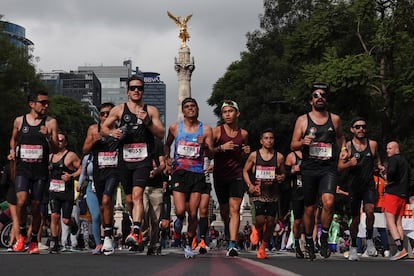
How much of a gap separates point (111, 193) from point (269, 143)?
287 cm

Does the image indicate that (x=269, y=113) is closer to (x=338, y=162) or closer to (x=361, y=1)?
(x=361, y=1)

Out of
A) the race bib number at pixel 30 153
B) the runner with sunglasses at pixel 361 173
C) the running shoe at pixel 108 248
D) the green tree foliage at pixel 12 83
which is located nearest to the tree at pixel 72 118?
the green tree foliage at pixel 12 83

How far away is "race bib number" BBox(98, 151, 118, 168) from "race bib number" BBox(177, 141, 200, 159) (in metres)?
0.85

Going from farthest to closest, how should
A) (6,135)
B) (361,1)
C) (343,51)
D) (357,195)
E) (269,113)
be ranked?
(269,113) → (6,135) → (343,51) → (361,1) → (357,195)

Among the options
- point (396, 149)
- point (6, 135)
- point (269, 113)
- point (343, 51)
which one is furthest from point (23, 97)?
point (396, 149)

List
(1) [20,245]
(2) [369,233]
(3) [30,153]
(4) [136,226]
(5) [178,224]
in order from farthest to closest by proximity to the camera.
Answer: (2) [369,233]
(5) [178,224]
(1) [20,245]
(3) [30,153]
(4) [136,226]

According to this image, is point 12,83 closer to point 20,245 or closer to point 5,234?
point 5,234

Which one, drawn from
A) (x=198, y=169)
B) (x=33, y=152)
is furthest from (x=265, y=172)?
(x=33, y=152)

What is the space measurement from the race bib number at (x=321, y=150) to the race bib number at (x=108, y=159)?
8.55 feet

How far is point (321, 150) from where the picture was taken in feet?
38.3

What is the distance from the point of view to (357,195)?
1352 cm

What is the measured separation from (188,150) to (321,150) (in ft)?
5.83

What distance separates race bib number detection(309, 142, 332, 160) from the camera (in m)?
11.7

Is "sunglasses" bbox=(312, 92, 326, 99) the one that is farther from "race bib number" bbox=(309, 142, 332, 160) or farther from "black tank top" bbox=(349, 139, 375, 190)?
"black tank top" bbox=(349, 139, 375, 190)
